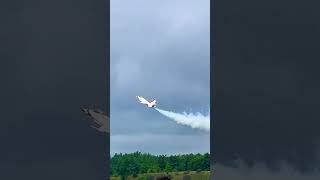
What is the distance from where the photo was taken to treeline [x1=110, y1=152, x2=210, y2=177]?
66375 mm

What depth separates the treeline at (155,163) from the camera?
218 ft
